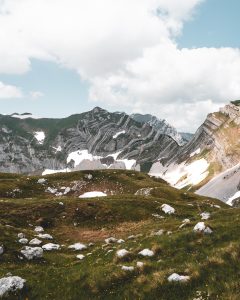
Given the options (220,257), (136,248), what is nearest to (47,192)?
(136,248)

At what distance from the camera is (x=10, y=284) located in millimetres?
23438

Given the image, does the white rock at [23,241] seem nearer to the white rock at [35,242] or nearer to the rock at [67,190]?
the white rock at [35,242]

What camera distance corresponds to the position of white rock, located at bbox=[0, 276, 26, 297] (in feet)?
75.5

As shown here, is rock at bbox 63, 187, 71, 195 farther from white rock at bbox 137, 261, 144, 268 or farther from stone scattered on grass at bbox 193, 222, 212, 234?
white rock at bbox 137, 261, 144, 268

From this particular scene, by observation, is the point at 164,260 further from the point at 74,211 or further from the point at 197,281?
the point at 74,211

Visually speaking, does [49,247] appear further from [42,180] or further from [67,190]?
[42,180]

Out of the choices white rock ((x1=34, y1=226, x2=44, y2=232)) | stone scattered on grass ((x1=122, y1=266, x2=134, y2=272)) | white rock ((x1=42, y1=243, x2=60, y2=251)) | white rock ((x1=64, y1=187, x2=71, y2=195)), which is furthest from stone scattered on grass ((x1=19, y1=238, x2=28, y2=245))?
white rock ((x1=64, y1=187, x2=71, y2=195))

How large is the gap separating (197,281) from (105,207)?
4801cm

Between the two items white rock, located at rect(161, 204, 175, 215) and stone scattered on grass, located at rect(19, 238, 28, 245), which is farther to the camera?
white rock, located at rect(161, 204, 175, 215)

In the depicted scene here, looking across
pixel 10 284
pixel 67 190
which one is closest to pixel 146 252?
pixel 10 284

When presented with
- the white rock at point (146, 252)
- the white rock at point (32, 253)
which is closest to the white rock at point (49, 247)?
the white rock at point (32, 253)

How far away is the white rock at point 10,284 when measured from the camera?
23025 mm

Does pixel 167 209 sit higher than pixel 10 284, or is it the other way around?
pixel 167 209

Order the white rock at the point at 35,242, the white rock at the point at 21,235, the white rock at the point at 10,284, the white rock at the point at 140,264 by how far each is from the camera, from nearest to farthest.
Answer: the white rock at the point at 140,264, the white rock at the point at 10,284, the white rock at the point at 35,242, the white rock at the point at 21,235
